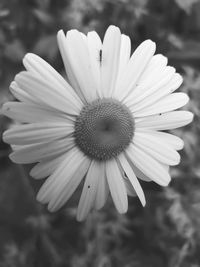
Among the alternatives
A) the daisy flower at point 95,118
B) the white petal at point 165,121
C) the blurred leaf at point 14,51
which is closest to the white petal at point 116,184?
the daisy flower at point 95,118

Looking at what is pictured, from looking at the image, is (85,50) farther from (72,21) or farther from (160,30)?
(160,30)

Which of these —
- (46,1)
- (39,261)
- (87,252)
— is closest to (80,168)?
(87,252)

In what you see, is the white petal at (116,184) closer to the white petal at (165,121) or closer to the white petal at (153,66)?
the white petal at (165,121)

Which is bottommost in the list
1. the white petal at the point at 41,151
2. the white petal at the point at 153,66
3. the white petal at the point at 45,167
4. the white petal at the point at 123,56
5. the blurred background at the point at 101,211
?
the blurred background at the point at 101,211

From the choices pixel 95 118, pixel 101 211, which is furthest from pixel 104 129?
pixel 101 211

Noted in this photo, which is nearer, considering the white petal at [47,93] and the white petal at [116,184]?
the white petal at [47,93]

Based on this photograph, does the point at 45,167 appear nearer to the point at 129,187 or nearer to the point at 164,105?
the point at 129,187

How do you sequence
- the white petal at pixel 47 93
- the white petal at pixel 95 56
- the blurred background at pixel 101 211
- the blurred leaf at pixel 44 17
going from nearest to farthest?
the white petal at pixel 47 93 < the white petal at pixel 95 56 < the blurred background at pixel 101 211 < the blurred leaf at pixel 44 17
